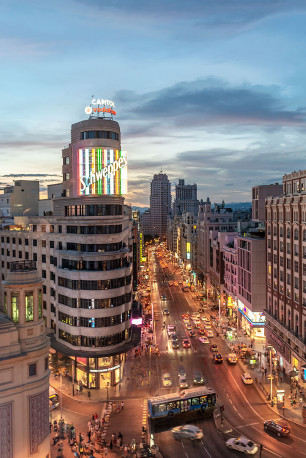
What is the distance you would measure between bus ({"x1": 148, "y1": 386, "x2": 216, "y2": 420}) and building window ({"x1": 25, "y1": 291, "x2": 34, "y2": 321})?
72.5ft

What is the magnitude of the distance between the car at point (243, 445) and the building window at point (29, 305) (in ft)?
88.3

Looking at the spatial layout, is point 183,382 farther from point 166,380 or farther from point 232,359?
point 232,359

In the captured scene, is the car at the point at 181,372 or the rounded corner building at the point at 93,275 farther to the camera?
the car at the point at 181,372

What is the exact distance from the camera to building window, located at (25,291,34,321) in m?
39.9

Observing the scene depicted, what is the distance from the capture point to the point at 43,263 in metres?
79.8

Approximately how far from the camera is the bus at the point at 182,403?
52.5 meters

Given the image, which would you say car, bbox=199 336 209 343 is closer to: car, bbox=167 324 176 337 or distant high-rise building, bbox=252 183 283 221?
car, bbox=167 324 176 337

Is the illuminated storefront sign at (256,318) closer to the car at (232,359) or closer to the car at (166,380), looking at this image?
the car at (232,359)

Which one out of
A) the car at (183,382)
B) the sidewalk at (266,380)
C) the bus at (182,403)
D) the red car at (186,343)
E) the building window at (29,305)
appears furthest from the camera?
the red car at (186,343)

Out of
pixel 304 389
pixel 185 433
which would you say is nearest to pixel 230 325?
pixel 304 389

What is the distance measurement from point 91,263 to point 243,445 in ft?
117

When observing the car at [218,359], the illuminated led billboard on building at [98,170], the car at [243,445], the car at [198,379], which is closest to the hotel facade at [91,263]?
the illuminated led billboard on building at [98,170]

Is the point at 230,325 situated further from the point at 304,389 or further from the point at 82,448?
the point at 82,448

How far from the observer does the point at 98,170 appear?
7669 cm
